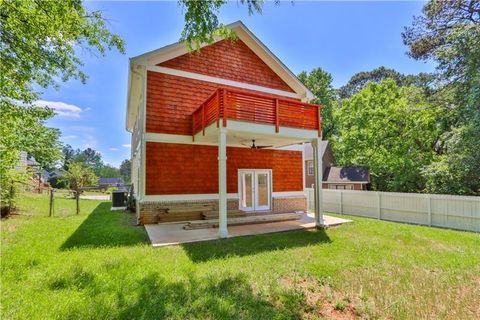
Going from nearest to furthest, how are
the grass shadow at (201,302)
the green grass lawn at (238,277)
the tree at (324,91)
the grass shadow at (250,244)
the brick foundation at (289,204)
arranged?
the grass shadow at (201,302), the green grass lawn at (238,277), the grass shadow at (250,244), the brick foundation at (289,204), the tree at (324,91)

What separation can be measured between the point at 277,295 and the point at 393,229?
24.5ft

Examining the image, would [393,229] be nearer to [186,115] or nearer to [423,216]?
[423,216]

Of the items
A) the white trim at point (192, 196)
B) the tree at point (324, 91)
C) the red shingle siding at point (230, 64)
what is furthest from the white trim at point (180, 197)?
the tree at point (324, 91)

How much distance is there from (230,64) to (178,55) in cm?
241

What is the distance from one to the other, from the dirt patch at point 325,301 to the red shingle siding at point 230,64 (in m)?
8.99

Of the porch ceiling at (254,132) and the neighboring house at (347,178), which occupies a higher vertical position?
the porch ceiling at (254,132)

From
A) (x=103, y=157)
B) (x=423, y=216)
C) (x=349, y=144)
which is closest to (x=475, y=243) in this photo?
(x=423, y=216)

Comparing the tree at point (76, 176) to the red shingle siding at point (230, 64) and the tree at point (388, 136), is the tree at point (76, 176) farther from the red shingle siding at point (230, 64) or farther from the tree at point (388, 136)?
the tree at point (388, 136)

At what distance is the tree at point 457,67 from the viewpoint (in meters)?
11.9

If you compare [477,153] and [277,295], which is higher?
[477,153]

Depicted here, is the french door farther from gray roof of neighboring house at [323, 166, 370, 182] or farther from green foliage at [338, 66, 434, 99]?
green foliage at [338, 66, 434, 99]

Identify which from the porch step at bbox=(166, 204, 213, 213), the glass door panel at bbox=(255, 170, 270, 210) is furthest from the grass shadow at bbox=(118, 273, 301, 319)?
the glass door panel at bbox=(255, 170, 270, 210)

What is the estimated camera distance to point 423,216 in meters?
11.4

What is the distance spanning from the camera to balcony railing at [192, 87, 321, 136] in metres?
7.77
